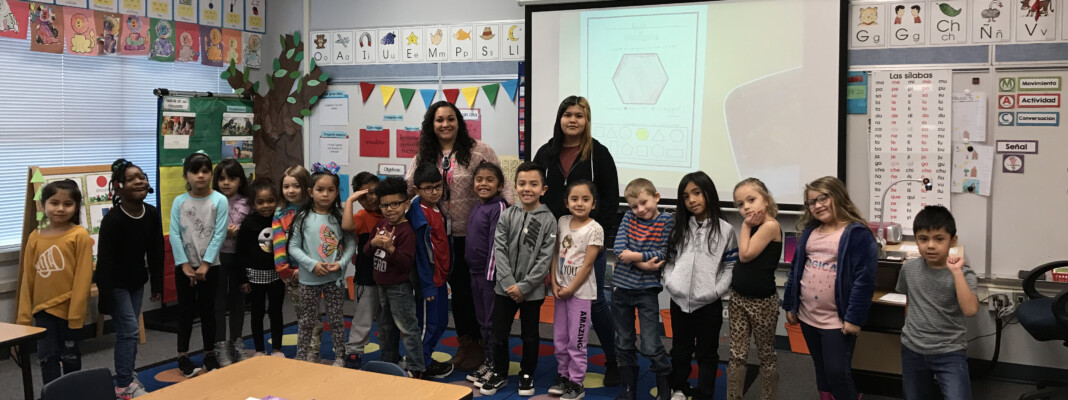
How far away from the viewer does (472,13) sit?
17.1ft

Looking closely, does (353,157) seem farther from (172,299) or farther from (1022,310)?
(1022,310)

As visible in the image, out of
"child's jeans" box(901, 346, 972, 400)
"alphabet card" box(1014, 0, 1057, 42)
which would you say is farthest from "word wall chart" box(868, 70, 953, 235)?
"child's jeans" box(901, 346, 972, 400)

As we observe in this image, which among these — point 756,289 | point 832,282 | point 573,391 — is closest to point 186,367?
point 573,391

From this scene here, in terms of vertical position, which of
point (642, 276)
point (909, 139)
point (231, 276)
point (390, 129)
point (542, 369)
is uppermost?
point (390, 129)

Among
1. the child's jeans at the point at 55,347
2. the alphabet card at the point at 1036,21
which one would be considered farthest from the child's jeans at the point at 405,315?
the alphabet card at the point at 1036,21

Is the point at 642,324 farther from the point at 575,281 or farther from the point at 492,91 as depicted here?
the point at 492,91

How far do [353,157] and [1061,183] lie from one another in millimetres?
4250

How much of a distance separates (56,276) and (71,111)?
1.85 metres

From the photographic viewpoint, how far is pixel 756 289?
3.21m

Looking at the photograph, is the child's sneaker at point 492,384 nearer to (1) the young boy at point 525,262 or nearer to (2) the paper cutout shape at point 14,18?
(1) the young boy at point 525,262

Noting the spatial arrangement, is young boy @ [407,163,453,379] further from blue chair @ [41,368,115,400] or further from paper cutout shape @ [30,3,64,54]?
paper cutout shape @ [30,3,64,54]

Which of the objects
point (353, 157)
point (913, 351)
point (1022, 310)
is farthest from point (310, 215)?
point (1022, 310)

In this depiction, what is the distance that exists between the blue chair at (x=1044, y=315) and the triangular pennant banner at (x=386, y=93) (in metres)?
3.89

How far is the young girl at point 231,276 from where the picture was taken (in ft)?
13.6
